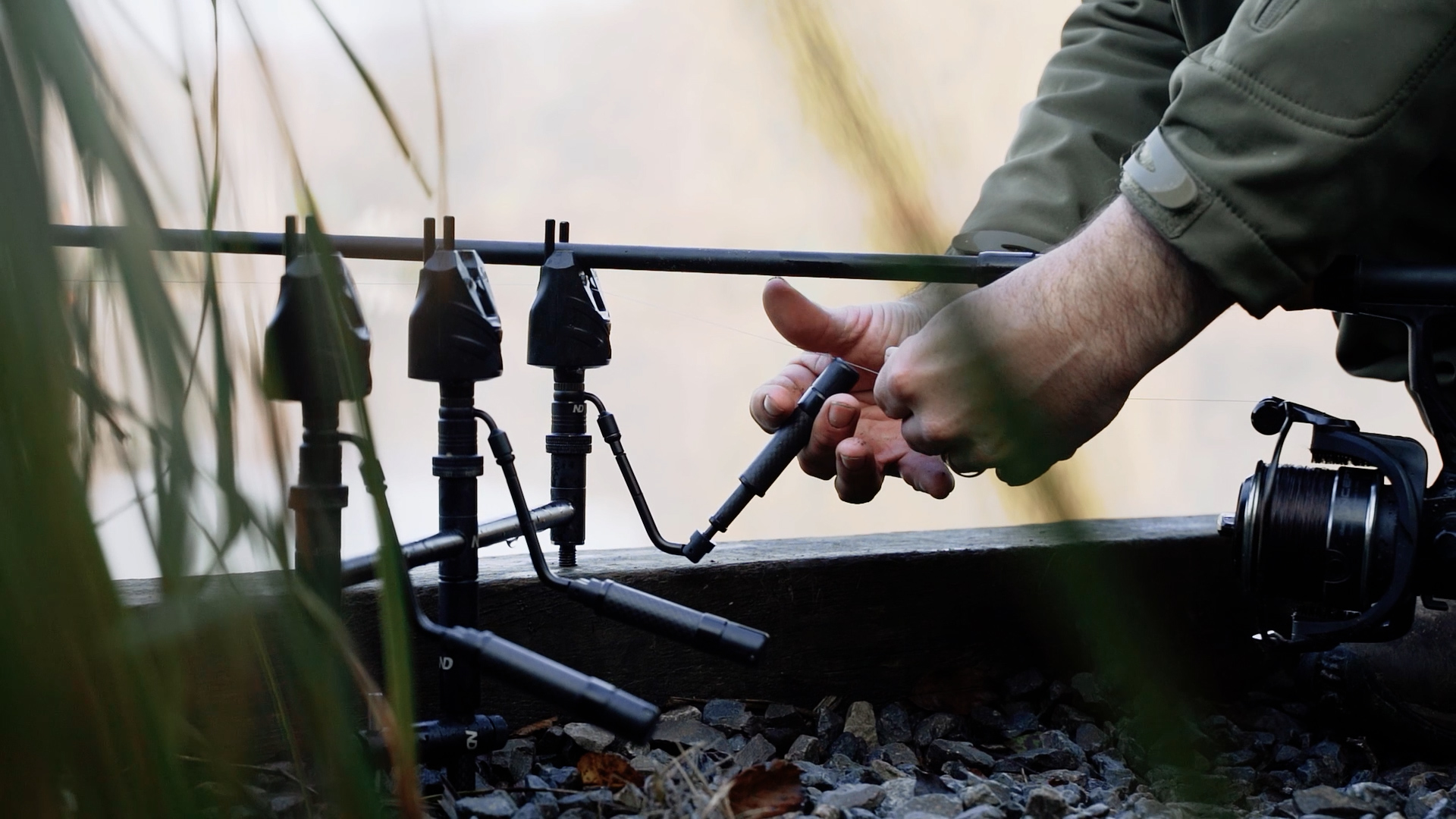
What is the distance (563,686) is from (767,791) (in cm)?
39

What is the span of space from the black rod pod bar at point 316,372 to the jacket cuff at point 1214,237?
0.70m

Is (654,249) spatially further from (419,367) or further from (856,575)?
(856,575)

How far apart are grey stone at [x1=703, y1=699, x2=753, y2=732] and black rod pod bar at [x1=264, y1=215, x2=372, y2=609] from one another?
29.7 inches

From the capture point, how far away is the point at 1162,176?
1.01m

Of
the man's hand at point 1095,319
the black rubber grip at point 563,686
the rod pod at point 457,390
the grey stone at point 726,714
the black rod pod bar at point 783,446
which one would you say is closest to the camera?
the black rubber grip at point 563,686

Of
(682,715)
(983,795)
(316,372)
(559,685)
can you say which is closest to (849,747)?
(682,715)

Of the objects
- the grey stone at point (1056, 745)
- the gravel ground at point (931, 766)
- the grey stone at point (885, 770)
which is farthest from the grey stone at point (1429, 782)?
the grey stone at point (885, 770)

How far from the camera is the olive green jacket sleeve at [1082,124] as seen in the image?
59.4 inches

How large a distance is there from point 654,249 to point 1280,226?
53 cm

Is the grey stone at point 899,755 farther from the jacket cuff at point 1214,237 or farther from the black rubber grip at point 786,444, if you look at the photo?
the jacket cuff at point 1214,237

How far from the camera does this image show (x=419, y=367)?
33.3 inches

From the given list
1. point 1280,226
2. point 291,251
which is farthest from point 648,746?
point 291,251

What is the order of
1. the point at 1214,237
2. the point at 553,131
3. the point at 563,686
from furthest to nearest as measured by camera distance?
1. the point at 1214,237
2. the point at 563,686
3. the point at 553,131

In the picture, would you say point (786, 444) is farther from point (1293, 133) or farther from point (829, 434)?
point (1293, 133)
